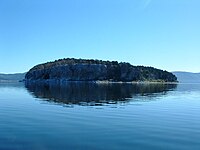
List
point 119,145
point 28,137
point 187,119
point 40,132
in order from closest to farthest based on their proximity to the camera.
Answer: point 119,145, point 28,137, point 40,132, point 187,119

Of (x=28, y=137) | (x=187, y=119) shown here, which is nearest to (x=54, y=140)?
(x=28, y=137)

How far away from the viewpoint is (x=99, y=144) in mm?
27156

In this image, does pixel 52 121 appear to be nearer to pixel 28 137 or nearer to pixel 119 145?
pixel 28 137

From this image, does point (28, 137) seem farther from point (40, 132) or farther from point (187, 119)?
point (187, 119)

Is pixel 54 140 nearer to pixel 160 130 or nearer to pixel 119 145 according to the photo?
pixel 119 145

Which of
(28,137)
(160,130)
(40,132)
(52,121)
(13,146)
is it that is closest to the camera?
(13,146)

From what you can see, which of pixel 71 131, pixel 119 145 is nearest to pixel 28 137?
pixel 71 131

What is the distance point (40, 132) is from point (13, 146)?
646 centimetres

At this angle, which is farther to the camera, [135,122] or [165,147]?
[135,122]

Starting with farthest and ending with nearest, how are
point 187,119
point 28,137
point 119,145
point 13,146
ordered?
point 187,119 → point 28,137 → point 119,145 → point 13,146

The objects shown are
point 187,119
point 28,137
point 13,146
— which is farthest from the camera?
point 187,119

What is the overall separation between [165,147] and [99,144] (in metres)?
5.58

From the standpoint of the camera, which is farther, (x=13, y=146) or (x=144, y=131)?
(x=144, y=131)

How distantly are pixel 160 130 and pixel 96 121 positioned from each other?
9019 millimetres
